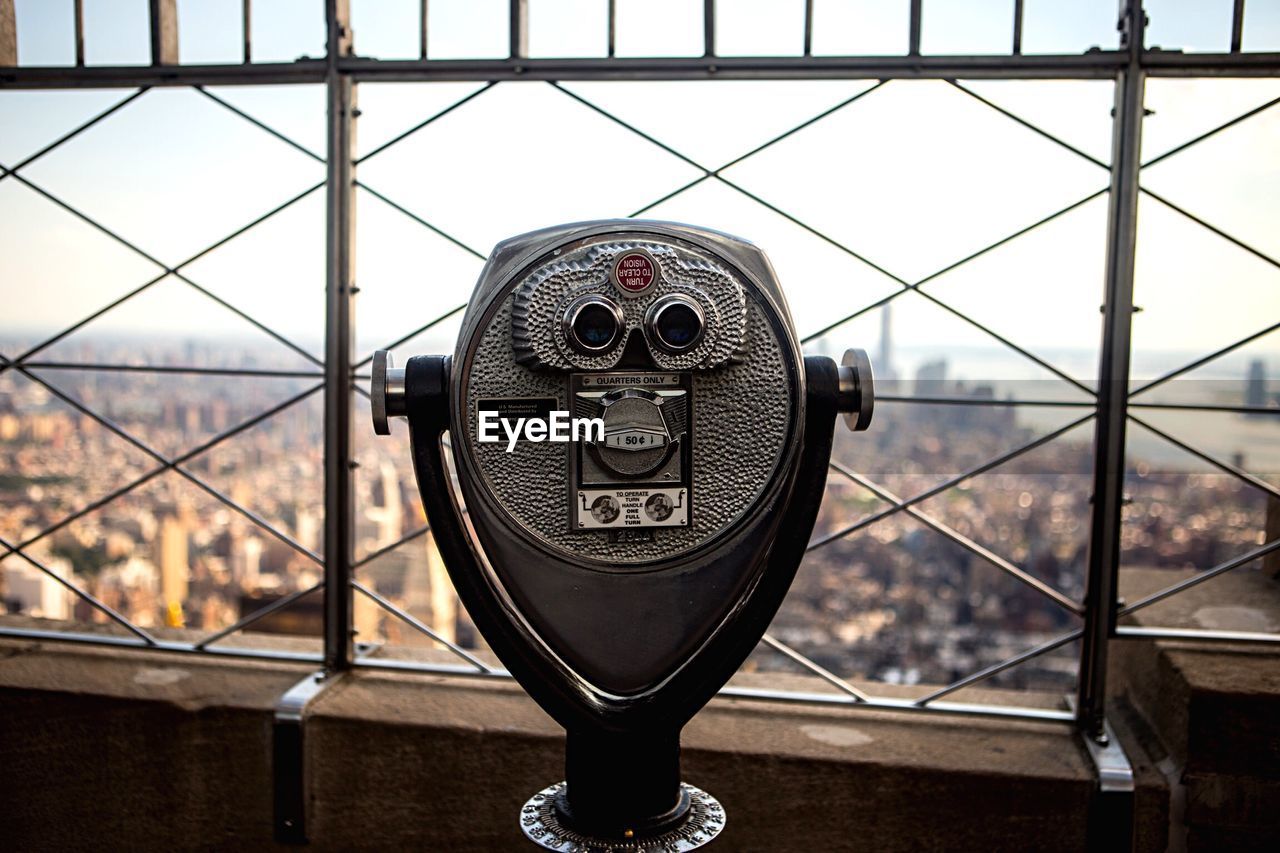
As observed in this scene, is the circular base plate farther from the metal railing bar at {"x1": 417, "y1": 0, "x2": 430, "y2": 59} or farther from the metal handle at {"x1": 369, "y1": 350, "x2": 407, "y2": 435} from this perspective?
the metal railing bar at {"x1": 417, "y1": 0, "x2": 430, "y2": 59}

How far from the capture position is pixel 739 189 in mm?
2170

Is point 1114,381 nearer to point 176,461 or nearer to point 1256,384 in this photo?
point 1256,384

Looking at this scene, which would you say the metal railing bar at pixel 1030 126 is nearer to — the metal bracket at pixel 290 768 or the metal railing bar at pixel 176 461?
the metal railing bar at pixel 176 461

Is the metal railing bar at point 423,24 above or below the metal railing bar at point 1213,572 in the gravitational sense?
above

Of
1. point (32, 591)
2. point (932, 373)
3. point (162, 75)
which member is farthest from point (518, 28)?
point (32, 591)

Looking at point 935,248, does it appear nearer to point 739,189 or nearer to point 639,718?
point 739,189

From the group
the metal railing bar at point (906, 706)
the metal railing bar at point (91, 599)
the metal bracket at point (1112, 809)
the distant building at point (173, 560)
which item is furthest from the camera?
the distant building at point (173, 560)

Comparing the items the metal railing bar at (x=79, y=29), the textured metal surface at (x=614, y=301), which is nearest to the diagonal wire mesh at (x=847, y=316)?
the metal railing bar at (x=79, y=29)

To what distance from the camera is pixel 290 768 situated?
7.03ft

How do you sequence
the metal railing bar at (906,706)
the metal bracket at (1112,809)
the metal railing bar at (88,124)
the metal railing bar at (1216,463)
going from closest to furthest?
1. the metal bracket at (1112,809)
2. the metal railing bar at (1216,463)
3. the metal railing bar at (906,706)
4. the metal railing bar at (88,124)

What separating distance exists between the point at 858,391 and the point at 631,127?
1118 millimetres

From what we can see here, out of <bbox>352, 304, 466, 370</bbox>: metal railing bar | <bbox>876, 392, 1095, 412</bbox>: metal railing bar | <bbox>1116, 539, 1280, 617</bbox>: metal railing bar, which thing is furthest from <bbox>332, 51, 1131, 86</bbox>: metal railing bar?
<bbox>1116, 539, 1280, 617</bbox>: metal railing bar

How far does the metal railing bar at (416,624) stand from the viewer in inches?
89.4

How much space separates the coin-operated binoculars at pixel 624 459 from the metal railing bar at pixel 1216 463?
1.08m
